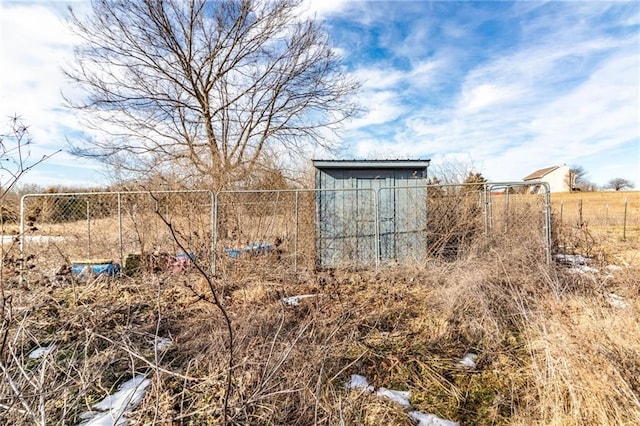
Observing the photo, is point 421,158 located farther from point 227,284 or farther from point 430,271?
point 227,284

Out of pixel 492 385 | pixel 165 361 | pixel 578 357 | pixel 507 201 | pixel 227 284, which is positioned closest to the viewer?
pixel 578 357

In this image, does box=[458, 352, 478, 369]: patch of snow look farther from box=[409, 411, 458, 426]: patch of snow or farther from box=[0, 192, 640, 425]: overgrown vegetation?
box=[409, 411, 458, 426]: patch of snow

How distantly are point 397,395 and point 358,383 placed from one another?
1.11 feet

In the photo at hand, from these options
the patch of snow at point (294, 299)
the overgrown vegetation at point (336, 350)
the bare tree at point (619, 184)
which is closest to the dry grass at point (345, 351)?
the overgrown vegetation at point (336, 350)

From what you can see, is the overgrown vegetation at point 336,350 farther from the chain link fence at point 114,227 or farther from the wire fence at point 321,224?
the wire fence at point 321,224


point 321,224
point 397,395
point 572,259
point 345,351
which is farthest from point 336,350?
point 572,259

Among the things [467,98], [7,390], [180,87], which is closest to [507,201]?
[467,98]

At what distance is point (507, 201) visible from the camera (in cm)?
761

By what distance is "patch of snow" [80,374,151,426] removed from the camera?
2152mm

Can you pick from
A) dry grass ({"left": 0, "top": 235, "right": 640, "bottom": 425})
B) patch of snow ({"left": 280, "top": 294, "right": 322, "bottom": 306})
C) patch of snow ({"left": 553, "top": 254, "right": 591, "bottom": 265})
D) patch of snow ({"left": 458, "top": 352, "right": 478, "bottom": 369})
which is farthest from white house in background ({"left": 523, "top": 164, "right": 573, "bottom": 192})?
patch of snow ({"left": 458, "top": 352, "right": 478, "bottom": 369})

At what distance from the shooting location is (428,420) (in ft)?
7.68

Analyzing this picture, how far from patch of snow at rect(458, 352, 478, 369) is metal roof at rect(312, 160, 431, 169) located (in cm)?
445

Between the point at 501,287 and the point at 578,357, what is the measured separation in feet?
6.62

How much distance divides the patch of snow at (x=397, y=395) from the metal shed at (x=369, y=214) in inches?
168
